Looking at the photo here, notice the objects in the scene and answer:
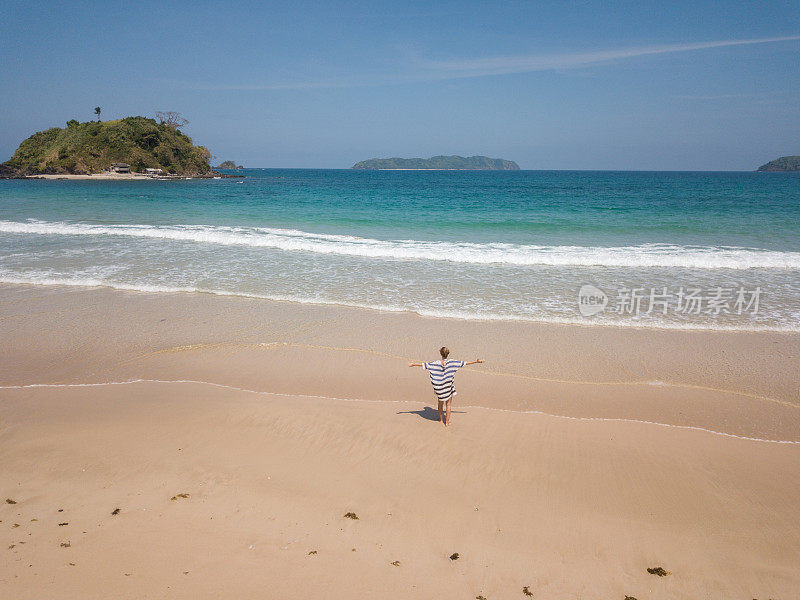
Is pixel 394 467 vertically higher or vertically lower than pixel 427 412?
lower

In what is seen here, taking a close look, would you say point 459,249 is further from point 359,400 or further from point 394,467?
point 394,467

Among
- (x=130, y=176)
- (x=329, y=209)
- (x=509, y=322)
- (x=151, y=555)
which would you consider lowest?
(x=151, y=555)

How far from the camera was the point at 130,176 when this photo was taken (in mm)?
86125

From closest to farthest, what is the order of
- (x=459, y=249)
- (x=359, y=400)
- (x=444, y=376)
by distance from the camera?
(x=444, y=376), (x=359, y=400), (x=459, y=249)

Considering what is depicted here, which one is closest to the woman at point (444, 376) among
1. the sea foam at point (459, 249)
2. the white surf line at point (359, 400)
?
the white surf line at point (359, 400)

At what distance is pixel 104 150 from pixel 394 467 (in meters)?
112

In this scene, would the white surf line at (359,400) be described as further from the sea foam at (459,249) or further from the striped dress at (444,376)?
the sea foam at (459,249)

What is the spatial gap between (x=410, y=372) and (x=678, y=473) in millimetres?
4167

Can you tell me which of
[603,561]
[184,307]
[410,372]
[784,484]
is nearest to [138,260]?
[184,307]

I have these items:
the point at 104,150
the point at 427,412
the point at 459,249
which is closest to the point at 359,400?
the point at 427,412

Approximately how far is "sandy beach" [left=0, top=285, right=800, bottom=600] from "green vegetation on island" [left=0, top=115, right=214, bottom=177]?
337ft

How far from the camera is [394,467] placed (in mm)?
5180

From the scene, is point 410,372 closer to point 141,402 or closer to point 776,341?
point 141,402

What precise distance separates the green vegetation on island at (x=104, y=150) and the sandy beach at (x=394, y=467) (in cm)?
10275
